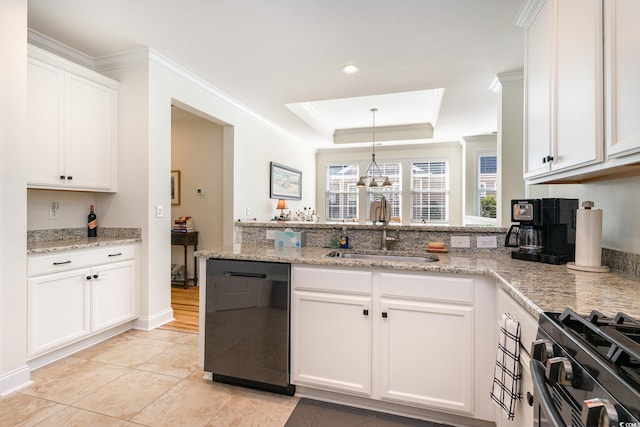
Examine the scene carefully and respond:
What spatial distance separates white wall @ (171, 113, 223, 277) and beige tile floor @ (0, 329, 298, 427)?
237cm

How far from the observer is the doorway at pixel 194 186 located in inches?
184

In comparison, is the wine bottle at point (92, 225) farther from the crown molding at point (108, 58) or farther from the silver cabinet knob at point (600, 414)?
the silver cabinet knob at point (600, 414)

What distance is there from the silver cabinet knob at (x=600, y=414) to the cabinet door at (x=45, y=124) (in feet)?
10.7

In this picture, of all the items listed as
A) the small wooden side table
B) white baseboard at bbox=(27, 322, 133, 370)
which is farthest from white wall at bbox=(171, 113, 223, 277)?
white baseboard at bbox=(27, 322, 133, 370)

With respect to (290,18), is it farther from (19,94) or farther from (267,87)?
(19,94)

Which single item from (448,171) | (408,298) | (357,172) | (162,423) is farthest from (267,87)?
(448,171)

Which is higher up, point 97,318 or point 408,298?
point 408,298

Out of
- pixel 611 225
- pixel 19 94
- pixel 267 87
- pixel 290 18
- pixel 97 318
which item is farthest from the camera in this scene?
pixel 267 87

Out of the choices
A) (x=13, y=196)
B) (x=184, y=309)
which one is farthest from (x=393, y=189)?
(x=13, y=196)

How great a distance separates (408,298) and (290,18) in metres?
2.16

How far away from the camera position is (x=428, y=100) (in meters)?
Result: 4.91

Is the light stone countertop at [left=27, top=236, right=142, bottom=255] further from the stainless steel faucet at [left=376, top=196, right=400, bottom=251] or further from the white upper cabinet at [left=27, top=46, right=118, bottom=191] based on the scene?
the stainless steel faucet at [left=376, top=196, right=400, bottom=251]

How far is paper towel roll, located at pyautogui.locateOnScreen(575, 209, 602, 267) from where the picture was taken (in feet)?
5.05

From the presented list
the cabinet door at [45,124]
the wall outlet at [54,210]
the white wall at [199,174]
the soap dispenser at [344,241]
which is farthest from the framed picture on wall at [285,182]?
the soap dispenser at [344,241]
